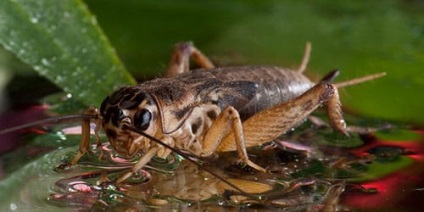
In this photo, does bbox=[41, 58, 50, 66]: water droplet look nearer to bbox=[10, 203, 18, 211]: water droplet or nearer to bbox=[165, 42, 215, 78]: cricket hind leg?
bbox=[165, 42, 215, 78]: cricket hind leg

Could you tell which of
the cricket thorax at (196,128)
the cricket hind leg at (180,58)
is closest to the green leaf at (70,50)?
the cricket hind leg at (180,58)

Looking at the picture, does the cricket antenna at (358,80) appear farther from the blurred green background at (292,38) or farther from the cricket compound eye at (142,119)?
the cricket compound eye at (142,119)

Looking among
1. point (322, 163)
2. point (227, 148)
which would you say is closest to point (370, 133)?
point (322, 163)

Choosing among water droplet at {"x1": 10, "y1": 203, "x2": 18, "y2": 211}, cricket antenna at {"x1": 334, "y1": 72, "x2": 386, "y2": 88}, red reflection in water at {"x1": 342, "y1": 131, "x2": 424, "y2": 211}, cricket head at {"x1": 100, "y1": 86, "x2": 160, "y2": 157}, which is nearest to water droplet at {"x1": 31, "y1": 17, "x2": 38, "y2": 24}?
cricket head at {"x1": 100, "y1": 86, "x2": 160, "y2": 157}

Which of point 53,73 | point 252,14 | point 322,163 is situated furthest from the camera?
point 252,14

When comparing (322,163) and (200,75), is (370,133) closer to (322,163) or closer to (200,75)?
(322,163)

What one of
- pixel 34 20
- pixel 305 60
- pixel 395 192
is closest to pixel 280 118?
pixel 395 192

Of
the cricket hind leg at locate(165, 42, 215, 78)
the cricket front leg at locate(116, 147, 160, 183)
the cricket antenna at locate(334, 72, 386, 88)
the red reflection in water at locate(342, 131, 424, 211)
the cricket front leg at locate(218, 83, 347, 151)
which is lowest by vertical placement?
the cricket front leg at locate(116, 147, 160, 183)
